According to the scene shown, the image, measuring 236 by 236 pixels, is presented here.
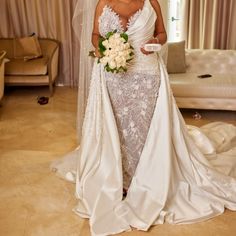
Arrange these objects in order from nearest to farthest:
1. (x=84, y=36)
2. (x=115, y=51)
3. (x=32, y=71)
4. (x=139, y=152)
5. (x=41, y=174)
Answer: (x=115, y=51) < (x=139, y=152) < (x=84, y=36) < (x=41, y=174) < (x=32, y=71)

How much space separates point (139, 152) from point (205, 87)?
170cm

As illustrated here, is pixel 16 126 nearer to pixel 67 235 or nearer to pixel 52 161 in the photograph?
pixel 52 161

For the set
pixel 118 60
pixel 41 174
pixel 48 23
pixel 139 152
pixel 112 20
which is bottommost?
pixel 41 174

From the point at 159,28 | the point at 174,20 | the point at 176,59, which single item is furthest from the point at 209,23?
the point at 159,28

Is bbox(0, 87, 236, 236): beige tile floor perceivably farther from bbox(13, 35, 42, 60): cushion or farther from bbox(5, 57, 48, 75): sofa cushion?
bbox(13, 35, 42, 60): cushion

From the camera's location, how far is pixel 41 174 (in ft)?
10.4

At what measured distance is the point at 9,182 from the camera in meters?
3.06

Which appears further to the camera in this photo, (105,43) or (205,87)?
(205,87)

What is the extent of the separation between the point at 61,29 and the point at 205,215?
3.93 meters

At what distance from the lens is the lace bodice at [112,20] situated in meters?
2.40

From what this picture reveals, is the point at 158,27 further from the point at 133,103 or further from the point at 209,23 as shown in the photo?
the point at 209,23

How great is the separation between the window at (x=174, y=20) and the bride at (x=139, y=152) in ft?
9.52

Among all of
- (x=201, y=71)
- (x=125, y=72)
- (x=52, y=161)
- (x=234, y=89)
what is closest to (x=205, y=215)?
(x=125, y=72)

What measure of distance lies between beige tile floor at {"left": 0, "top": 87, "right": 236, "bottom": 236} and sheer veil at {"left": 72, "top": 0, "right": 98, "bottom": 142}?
641 mm
